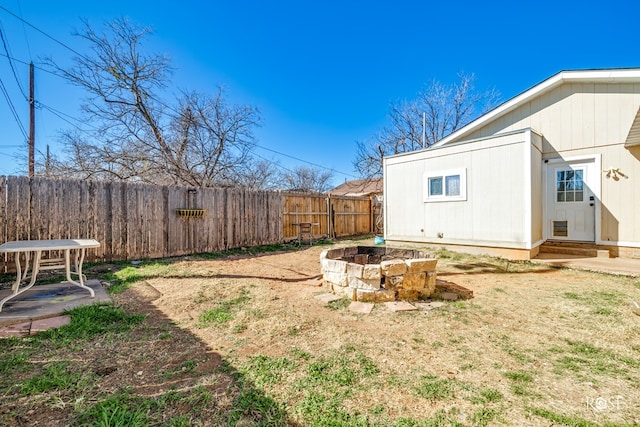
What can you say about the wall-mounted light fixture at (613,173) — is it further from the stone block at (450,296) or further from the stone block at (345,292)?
the stone block at (345,292)

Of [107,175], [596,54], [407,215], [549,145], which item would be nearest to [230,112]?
[107,175]

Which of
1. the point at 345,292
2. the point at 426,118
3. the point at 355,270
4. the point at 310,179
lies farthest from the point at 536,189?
the point at 310,179

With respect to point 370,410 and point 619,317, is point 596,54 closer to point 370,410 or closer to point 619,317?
point 619,317

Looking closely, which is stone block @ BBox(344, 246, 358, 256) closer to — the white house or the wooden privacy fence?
the white house

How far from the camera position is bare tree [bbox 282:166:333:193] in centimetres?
Result: 2591

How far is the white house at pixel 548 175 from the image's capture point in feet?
19.8

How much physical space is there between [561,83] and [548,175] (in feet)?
7.36

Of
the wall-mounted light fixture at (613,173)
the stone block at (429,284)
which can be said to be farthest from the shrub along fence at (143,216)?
the wall-mounted light fixture at (613,173)

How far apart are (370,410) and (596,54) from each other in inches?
505

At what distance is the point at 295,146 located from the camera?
20344 mm

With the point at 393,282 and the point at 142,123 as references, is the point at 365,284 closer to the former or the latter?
the point at 393,282

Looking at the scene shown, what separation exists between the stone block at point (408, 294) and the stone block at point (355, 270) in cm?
58

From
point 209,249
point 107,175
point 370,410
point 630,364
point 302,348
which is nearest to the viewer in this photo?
point 370,410

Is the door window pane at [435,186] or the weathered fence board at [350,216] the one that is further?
the weathered fence board at [350,216]
